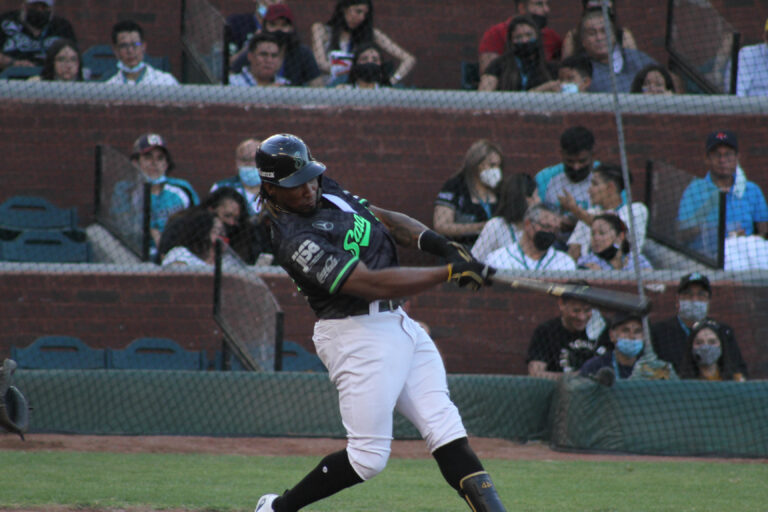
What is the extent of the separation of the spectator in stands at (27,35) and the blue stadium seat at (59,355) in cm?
335

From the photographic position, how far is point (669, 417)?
820 centimetres

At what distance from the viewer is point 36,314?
9922mm

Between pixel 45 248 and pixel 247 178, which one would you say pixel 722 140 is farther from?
pixel 45 248

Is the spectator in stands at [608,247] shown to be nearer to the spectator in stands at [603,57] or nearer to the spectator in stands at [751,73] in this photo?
the spectator in stands at [603,57]

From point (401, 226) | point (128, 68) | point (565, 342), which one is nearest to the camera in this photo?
point (401, 226)

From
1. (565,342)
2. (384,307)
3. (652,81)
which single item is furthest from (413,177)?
(384,307)

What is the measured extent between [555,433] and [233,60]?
18.0ft

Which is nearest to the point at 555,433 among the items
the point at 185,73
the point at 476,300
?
the point at 476,300

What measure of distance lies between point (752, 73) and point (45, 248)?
7444 mm

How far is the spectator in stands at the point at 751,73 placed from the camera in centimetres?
1131

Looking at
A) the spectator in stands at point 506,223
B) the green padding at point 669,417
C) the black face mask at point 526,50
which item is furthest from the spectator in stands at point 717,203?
the black face mask at point 526,50

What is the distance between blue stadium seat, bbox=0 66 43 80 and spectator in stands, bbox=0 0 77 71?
0.08 metres

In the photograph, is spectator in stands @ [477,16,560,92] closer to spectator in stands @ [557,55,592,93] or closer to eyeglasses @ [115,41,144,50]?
spectator in stands @ [557,55,592,93]

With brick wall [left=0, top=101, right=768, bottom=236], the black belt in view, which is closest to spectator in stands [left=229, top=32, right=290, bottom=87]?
brick wall [left=0, top=101, right=768, bottom=236]
